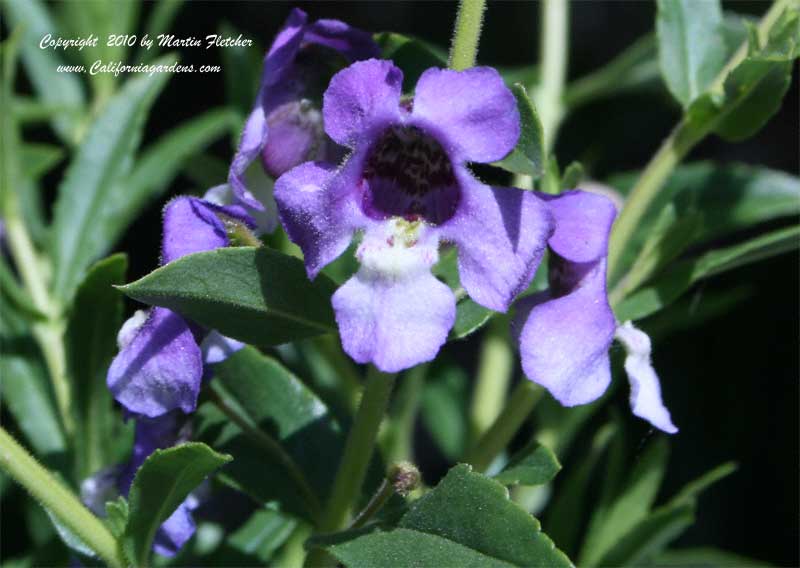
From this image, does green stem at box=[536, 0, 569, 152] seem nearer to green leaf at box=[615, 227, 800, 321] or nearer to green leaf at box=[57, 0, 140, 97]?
green leaf at box=[615, 227, 800, 321]

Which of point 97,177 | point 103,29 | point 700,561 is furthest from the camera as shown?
point 103,29

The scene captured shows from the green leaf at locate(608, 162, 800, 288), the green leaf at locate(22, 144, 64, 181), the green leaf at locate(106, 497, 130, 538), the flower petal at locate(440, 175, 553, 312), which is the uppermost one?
the flower petal at locate(440, 175, 553, 312)

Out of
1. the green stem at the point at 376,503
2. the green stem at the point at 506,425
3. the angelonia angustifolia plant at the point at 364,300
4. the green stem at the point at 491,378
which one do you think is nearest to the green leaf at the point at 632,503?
the angelonia angustifolia plant at the point at 364,300

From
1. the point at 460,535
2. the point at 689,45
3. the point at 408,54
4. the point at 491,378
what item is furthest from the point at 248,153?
the point at 491,378

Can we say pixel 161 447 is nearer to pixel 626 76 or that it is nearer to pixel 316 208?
pixel 316 208

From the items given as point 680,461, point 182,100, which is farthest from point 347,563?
point 182,100

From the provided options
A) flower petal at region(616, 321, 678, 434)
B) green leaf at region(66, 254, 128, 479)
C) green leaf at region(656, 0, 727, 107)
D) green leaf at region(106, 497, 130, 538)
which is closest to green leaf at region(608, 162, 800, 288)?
green leaf at region(656, 0, 727, 107)
